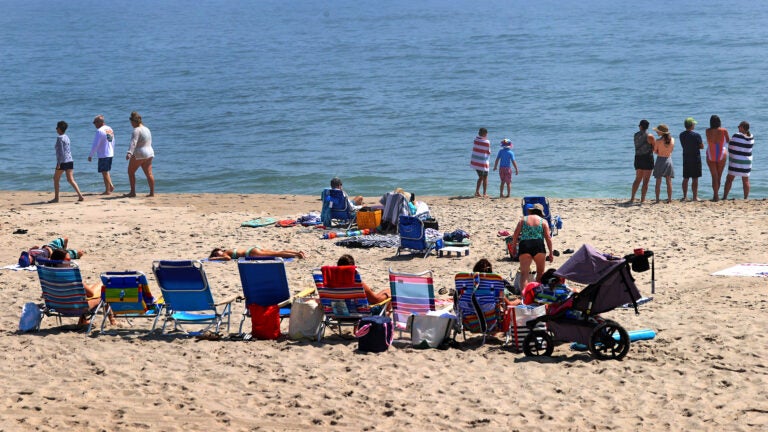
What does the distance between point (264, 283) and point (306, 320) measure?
1.76 feet

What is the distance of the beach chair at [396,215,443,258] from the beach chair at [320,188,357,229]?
6.55 ft

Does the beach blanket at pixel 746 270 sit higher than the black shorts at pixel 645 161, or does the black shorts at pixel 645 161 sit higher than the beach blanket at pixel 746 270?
the black shorts at pixel 645 161

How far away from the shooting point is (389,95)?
1700 inches

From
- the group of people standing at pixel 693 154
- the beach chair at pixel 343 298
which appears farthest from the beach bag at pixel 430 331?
the group of people standing at pixel 693 154

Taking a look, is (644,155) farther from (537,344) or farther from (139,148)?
(537,344)

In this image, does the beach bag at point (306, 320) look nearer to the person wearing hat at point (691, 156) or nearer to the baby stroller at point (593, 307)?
the baby stroller at point (593, 307)

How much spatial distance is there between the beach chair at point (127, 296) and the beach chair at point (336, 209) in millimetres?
6013

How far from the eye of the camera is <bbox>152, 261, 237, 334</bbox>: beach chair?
Answer: 9.58 meters

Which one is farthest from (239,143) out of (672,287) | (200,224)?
(672,287)

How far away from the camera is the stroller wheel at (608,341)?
8.68 meters

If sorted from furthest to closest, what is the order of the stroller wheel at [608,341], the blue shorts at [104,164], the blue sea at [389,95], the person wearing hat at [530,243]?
the blue sea at [389,95]
the blue shorts at [104,164]
the person wearing hat at [530,243]
the stroller wheel at [608,341]

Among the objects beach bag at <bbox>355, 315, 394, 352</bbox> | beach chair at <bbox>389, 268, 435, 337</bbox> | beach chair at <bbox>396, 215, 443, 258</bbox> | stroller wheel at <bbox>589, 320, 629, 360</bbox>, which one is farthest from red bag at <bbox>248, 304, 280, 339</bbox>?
beach chair at <bbox>396, 215, 443, 258</bbox>

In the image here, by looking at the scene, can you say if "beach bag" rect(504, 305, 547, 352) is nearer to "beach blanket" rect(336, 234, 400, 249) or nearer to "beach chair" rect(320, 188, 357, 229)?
"beach blanket" rect(336, 234, 400, 249)

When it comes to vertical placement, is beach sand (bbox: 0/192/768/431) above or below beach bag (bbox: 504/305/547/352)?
below
